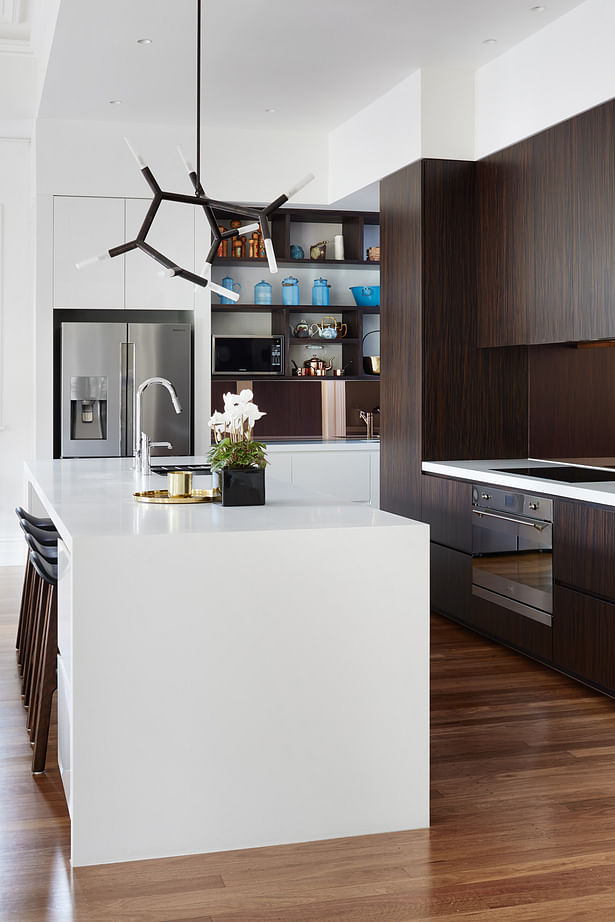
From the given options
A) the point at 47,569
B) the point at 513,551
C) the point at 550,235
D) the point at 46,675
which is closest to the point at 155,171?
the point at 550,235

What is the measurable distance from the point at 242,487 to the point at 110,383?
130 inches

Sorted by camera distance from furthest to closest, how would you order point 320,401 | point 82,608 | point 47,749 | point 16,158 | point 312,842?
point 320,401 < point 16,158 < point 47,749 < point 312,842 < point 82,608

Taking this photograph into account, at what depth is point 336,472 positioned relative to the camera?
668cm

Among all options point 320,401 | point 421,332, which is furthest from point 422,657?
point 320,401

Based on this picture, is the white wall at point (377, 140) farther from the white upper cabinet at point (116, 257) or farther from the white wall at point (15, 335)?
the white wall at point (15, 335)

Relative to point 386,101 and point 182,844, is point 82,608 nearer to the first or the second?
point 182,844

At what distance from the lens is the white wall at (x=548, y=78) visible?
4.16 meters

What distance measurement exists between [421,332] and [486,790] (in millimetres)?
2811

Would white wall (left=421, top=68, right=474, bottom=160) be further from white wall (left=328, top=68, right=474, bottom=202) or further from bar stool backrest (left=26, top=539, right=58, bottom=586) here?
bar stool backrest (left=26, top=539, right=58, bottom=586)

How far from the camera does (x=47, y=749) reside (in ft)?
11.1

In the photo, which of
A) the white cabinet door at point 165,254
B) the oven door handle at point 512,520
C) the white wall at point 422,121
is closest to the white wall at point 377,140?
the white wall at point 422,121

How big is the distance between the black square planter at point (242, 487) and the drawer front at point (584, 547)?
1410 millimetres

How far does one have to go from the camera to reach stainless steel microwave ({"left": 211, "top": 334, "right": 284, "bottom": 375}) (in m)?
6.87

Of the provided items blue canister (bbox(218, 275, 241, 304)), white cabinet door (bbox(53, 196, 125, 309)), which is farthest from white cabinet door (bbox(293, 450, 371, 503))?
white cabinet door (bbox(53, 196, 125, 309))
